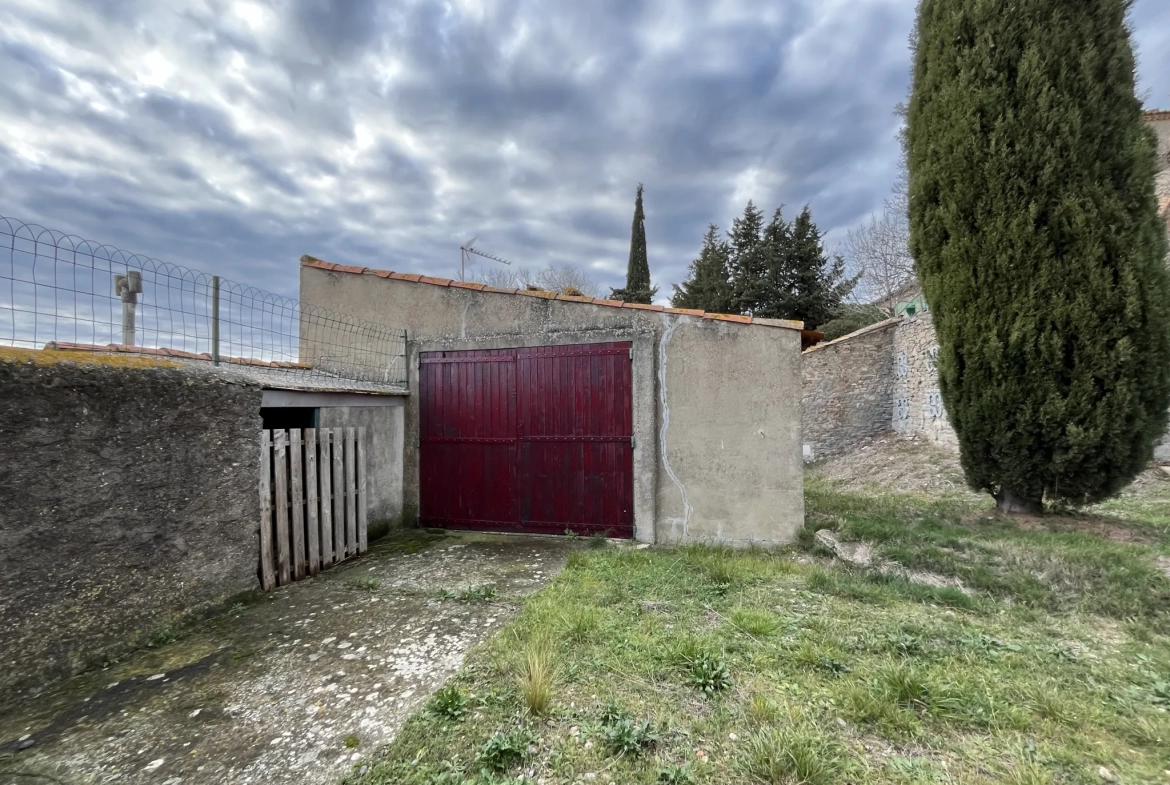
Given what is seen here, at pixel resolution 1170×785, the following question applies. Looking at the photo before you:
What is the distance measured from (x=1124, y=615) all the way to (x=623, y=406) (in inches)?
166

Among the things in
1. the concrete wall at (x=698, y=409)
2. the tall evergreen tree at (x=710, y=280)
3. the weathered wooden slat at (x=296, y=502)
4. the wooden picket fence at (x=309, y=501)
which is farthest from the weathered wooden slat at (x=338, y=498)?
the tall evergreen tree at (x=710, y=280)

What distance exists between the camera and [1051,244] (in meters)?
5.12

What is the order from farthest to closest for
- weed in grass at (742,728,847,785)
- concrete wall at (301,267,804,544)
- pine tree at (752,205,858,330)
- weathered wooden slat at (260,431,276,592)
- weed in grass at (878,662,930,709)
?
pine tree at (752,205,858,330) < concrete wall at (301,267,804,544) < weathered wooden slat at (260,431,276,592) < weed in grass at (878,662,930,709) < weed in grass at (742,728,847,785)

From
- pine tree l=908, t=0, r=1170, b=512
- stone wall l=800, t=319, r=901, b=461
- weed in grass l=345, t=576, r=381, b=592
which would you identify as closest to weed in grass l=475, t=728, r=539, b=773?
weed in grass l=345, t=576, r=381, b=592

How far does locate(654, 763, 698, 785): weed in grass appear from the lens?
1.88 meters

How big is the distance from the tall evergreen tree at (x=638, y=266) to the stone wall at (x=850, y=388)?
11.2 m

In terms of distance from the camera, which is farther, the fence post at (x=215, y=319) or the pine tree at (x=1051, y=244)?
the pine tree at (x=1051, y=244)

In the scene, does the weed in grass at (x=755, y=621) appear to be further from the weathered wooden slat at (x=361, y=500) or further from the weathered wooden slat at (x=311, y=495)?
the weathered wooden slat at (x=361, y=500)

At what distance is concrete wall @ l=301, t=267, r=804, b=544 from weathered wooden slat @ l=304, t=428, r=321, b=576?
2161mm

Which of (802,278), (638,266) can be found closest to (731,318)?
(802,278)

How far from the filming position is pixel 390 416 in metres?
5.88

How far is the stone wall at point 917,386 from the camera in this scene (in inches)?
406

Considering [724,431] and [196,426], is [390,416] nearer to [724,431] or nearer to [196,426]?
[196,426]

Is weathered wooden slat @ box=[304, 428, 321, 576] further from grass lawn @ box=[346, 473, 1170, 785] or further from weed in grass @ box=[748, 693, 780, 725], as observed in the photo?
weed in grass @ box=[748, 693, 780, 725]
